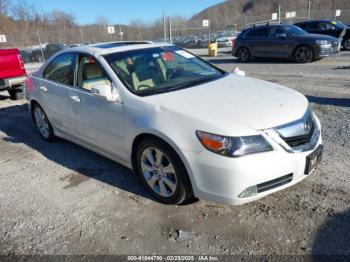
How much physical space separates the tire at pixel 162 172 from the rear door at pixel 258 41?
12.2 metres

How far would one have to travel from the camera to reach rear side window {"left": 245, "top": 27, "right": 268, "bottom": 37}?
14.4 metres

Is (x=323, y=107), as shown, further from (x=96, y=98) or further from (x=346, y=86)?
(x=96, y=98)

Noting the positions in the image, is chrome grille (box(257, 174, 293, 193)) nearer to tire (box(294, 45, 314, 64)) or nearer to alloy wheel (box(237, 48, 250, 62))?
tire (box(294, 45, 314, 64))

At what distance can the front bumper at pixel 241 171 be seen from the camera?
2.77m

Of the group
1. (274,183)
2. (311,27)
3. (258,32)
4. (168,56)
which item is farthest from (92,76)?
(311,27)

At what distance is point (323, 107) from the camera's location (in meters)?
6.43

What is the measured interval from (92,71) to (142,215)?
1973 mm

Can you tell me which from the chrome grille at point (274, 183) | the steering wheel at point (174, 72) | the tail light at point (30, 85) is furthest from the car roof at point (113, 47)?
the chrome grille at point (274, 183)

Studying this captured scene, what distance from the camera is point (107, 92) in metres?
3.58

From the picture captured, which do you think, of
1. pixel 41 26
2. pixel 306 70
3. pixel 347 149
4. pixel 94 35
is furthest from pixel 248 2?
pixel 347 149

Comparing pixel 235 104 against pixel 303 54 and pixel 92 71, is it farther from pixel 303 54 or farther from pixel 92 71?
pixel 303 54

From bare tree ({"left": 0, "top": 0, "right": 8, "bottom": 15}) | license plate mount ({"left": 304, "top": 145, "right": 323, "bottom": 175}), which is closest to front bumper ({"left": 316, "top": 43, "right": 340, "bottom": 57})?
license plate mount ({"left": 304, "top": 145, "right": 323, "bottom": 175})

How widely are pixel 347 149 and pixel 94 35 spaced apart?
3214 cm

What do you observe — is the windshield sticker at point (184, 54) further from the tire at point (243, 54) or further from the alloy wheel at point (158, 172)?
the tire at point (243, 54)
